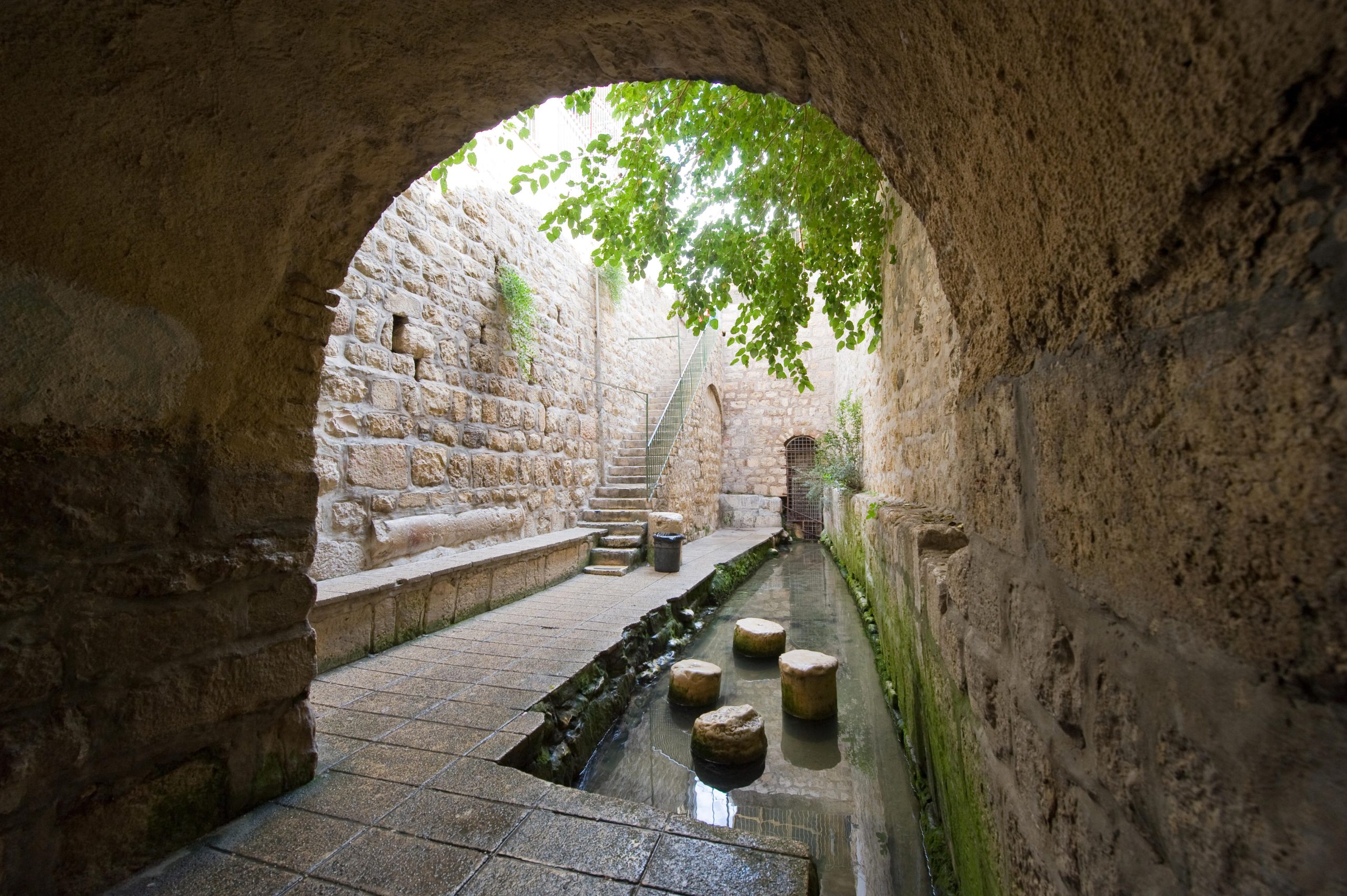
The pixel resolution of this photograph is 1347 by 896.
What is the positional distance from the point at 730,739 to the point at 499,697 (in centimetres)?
113

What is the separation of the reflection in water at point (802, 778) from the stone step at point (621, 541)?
2234 mm

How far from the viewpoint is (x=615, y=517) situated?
6828 millimetres

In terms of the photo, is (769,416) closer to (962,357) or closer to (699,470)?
(699,470)

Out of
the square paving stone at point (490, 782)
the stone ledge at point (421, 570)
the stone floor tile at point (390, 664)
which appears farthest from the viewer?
the stone ledge at point (421, 570)

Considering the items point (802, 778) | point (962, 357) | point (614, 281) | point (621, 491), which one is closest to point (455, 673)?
point (802, 778)

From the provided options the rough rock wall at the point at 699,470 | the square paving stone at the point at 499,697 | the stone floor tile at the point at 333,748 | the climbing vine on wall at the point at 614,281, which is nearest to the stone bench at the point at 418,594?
the stone floor tile at the point at 333,748

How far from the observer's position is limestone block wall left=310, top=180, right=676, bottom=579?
3.88 meters

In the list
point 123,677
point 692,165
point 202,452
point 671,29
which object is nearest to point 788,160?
point 692,165

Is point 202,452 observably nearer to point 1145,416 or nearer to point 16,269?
point 16,269

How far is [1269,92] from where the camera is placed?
0.46 meters

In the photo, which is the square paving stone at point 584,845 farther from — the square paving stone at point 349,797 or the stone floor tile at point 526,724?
the stone floor tile at point 526,724

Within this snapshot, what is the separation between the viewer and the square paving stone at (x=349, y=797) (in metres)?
1.85

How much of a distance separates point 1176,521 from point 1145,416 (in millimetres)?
116

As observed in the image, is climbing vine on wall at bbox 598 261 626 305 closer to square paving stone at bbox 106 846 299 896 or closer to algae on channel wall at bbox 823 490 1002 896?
algae on channel wall at bbox 823 490 1002 896
